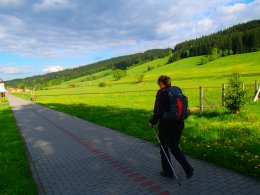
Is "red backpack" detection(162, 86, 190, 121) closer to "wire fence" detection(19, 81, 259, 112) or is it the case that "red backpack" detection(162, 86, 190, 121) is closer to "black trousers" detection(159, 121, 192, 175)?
"black trousers" detection(159, 121, 192, 175)

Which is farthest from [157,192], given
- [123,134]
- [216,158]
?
[123,134]

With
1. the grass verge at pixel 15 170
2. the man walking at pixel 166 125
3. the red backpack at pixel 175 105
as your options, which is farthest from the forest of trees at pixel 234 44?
the red backpack at pixel 175 105

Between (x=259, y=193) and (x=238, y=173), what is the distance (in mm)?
956

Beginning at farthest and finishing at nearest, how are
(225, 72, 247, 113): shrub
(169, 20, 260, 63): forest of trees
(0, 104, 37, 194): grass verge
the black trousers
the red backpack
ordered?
(169, 20, 260, 63): forest of trees → (225, 72, 247, 113): shrub → (0, 104, 37, 194): grass verge → the black trousers → the red backpack

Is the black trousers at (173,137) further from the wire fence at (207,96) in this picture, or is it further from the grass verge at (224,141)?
the wire fence at (207,96)

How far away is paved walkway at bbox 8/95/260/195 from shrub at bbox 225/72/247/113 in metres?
5.39

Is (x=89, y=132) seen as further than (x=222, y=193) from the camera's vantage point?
Yes

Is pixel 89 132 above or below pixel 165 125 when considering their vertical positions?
below

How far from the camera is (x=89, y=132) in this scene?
437 inches

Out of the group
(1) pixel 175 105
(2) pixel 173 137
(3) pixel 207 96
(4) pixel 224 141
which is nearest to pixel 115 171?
(2) pixel 173 137

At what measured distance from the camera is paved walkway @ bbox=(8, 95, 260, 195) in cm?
490

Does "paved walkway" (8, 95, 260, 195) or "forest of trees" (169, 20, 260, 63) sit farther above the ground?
"forest of trees" (169, 20, 260, 63)

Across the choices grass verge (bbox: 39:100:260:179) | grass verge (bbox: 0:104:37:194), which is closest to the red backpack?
grass verge (bbox: 39:100:260:179)

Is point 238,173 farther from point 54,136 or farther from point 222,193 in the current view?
point 54,136
